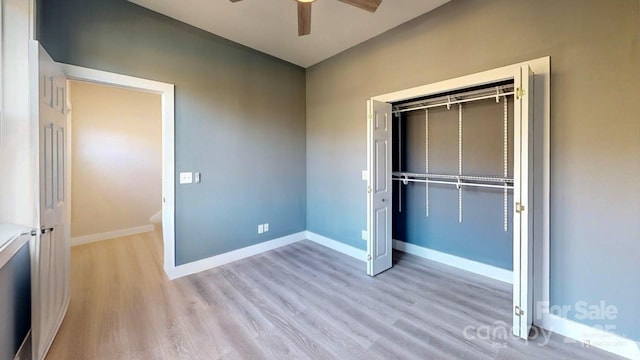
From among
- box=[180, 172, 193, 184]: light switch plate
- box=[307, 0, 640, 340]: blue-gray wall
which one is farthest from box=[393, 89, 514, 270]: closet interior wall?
box=[180, 172, 193, 184]: light switch plate

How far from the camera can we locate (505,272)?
2.82m

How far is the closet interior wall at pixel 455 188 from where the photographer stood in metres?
2.81

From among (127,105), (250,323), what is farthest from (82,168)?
(250,323)

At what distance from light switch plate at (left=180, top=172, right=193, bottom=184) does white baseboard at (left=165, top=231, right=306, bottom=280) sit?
101cm

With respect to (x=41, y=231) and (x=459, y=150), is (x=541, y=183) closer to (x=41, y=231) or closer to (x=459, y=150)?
(x=459, y=150)

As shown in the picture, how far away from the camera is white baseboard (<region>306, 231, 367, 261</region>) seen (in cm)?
360

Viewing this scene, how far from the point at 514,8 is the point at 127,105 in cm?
576

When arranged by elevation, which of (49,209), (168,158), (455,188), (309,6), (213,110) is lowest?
(49,209)

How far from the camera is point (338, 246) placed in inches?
154

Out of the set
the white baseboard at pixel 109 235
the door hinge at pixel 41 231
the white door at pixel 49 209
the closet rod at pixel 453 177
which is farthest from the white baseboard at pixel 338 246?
the white baseboard at pixel 109 235

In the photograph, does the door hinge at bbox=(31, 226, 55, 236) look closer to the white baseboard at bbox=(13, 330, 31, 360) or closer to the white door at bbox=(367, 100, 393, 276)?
the white baseboard at bbox=(13, 330, 31, 360)

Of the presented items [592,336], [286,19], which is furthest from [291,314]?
[286,19]

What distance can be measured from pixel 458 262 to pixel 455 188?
926 millimetres

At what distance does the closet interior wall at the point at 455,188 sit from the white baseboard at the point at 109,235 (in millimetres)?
4750
